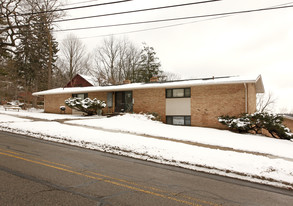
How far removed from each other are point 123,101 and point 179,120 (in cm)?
657

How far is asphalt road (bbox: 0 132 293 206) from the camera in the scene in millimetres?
3562

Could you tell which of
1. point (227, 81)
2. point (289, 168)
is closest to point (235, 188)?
point (289, 168)

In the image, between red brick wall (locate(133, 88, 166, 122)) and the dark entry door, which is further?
the dark entry door

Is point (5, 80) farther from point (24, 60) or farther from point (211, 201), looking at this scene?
point (211, 201)

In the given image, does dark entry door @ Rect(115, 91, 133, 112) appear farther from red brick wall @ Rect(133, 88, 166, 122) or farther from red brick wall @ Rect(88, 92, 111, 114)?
red brick wall @ Rect(88, 92, 111, 114)

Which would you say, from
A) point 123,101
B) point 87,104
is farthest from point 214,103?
point 87,104

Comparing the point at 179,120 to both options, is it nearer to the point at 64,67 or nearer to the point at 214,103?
the point at 214,103

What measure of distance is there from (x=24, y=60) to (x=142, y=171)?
4399 centimetres

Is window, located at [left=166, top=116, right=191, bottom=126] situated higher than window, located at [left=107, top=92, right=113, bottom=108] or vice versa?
window, located at [left=107, top=92, right=113, bottom=108]

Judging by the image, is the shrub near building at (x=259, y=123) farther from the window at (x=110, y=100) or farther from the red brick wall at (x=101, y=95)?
the red brick wall at (x=101, y=95)

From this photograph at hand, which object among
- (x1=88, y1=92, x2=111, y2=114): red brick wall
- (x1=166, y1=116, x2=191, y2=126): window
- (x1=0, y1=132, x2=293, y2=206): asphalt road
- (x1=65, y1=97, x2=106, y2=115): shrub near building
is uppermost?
(x1=88, y1=92, x2=111, y2=114): red brick wall

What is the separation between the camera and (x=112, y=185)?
13.8 feet

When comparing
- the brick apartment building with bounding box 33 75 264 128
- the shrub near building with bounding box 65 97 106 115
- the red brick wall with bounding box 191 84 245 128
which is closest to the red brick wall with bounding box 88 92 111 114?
the brick apartment building with bounding box 33 75 264 128

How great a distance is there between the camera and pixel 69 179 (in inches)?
174
